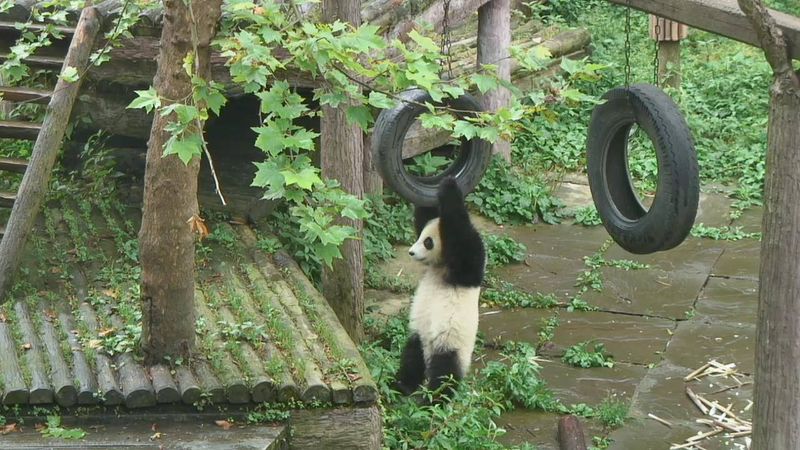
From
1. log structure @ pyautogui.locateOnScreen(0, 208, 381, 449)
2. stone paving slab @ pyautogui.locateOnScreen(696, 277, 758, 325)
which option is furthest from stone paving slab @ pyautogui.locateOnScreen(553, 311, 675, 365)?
log structure @ pyautogui.locateOnScreen(0, 208, 381, 449)

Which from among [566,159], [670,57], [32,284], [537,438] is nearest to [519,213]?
[566,159]

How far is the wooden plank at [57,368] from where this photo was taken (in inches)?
225

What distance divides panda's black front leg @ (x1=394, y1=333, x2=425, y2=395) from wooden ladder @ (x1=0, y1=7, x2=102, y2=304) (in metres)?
2.46

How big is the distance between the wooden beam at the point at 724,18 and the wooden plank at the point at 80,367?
341 cm

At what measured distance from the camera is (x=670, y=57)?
41.7 feet

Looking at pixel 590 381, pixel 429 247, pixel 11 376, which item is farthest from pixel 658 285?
pixel 11 376

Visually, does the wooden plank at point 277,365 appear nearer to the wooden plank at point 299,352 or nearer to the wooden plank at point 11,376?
the wooden plank at point 299,352

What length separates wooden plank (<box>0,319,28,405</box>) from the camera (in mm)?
5688

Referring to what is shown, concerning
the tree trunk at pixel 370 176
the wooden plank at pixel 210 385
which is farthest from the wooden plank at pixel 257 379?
the tree trunk at pixel 370 176

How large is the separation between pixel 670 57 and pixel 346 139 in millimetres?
6452

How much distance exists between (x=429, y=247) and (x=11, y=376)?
8.40ft

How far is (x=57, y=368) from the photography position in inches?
235

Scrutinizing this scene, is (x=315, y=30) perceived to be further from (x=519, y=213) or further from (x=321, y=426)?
(x=519, y=213)

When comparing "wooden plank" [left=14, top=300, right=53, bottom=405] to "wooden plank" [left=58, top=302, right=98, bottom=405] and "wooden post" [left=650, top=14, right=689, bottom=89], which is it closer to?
"wooden plank" [left=58, top=302, right=98, bottom=405]
